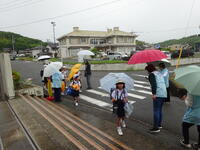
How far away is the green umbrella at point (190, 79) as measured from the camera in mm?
2686

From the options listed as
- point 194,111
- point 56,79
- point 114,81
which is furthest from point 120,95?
point 56,79

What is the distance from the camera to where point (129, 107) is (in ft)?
13.6

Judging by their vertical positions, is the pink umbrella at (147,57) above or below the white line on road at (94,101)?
above

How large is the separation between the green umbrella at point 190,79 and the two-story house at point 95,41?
39.4m

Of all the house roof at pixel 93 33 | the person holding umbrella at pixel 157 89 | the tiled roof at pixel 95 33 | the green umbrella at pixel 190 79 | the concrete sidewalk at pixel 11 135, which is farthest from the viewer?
the tiled roof at pixel 95 33

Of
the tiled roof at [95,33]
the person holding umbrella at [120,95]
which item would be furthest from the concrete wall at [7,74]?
the tiled roof at [95,33]

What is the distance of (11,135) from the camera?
3744 millimetres

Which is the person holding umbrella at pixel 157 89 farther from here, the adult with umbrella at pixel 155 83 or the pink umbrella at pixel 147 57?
the pink umbrella at pixel 147 57

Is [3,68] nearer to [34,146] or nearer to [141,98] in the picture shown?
[34,146]

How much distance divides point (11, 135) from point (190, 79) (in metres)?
4.19

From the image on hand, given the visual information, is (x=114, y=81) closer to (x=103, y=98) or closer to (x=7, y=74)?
(x=103, y=98)

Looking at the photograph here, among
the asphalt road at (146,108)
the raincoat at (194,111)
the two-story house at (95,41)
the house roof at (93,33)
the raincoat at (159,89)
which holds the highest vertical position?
the house roof at (93,33)

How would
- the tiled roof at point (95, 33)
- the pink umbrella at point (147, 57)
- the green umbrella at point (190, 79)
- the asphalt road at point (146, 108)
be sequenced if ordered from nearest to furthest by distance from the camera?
1. the green umbrella at point (190, 79)
2. the pink umbrella at point (147, 57)
3. the asphalt road at point (146, 108)
4. the tiled roof at point (95, 33)

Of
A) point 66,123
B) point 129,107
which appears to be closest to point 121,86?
point 129,107
